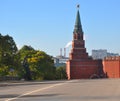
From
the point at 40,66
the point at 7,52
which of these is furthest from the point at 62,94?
the point at 40,66

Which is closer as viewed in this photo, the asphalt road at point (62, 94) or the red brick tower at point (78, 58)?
the asphalt road at point (62, 94)

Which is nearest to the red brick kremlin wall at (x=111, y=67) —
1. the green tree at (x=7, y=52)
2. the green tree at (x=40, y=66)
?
the green tree at (x=40, y=66)

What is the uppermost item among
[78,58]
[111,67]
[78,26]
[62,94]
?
[78,26]

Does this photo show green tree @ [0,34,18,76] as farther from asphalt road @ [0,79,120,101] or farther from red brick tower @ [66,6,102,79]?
red brick tower @ [66,6,102,79]

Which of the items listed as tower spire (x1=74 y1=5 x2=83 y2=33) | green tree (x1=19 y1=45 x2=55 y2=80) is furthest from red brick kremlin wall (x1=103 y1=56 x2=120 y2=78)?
green tree (x1=19 y1=45 x2=55 y2=80)

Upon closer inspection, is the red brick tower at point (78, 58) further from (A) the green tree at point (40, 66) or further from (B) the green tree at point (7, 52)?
(B) the green tree at point (7, 52)

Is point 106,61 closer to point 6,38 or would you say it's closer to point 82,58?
point 82,58

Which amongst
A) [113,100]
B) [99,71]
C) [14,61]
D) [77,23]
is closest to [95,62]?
[99,71]

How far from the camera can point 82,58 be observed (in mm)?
168500

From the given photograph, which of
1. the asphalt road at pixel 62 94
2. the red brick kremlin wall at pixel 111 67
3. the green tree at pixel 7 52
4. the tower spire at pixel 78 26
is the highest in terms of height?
the tower spire at pixel 78 26

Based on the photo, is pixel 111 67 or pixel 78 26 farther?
pixel 111 67

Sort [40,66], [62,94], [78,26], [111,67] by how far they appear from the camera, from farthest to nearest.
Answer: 1. [111,67]
2. [78,26]
3. [40,66]
4. [62,94]

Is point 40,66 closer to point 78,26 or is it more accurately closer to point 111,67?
point 78,26

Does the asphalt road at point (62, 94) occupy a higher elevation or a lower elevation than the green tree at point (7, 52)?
lower
